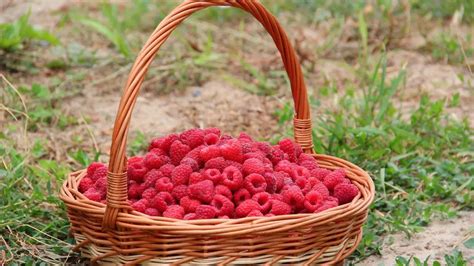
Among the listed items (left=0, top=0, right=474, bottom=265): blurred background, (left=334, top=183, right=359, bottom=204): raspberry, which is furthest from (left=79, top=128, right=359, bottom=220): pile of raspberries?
(left=0, top=0, right=474, bottom=265): blurred background

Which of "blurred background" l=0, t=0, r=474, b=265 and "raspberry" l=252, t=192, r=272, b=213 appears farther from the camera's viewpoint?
"blurred background" l=0, t=0, r=474, b=265

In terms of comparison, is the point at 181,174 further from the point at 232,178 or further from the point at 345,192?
the point at 345,192

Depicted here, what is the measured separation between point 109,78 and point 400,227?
1846 mm

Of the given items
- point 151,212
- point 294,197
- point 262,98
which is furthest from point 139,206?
point 262,98

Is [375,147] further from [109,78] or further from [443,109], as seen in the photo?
[109,78]

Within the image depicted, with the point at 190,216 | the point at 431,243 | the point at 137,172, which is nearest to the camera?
the point at 190,216

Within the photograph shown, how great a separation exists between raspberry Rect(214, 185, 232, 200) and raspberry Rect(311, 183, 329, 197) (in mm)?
223

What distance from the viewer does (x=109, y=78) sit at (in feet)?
12.6

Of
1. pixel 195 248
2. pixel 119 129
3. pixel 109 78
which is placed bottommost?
pixel 109 78

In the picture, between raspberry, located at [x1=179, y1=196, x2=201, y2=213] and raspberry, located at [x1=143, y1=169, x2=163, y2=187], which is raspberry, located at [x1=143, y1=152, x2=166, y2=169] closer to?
raspberry, located at [x1=143, y1=169, x2=163, y2=187]

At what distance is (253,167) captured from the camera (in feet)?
6.59

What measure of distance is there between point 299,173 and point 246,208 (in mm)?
268

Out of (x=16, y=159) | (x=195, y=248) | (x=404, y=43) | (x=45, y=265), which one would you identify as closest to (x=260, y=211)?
(x=195, y=248)

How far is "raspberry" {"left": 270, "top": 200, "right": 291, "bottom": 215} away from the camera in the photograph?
1.91 metres
